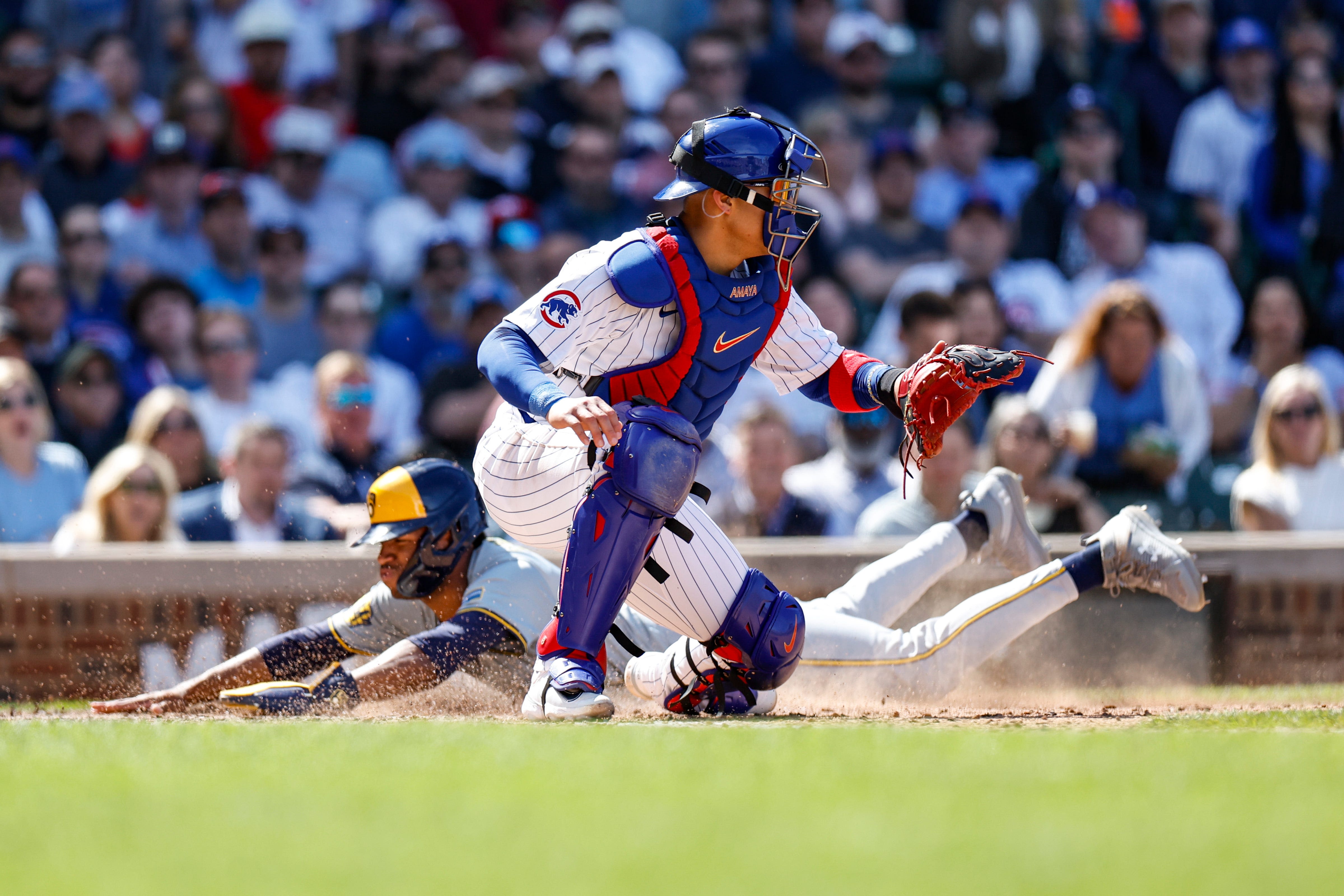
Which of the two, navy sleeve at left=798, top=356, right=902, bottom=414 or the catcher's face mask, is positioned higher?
the catcher's face mask

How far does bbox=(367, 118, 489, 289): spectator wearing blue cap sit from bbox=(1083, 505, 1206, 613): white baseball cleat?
4840 millimetres

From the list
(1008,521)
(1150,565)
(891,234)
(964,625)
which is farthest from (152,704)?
(891,234)

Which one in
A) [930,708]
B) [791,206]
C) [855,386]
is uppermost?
[791,206]

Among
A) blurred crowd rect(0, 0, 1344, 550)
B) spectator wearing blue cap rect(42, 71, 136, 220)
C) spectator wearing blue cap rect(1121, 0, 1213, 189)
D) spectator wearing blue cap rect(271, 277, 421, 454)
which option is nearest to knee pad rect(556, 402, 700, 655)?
blurred crowd rect(0, 0, 1344, 550)

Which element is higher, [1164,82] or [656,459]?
[1164,82]

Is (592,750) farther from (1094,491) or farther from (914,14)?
(914,14)

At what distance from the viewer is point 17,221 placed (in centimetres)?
839

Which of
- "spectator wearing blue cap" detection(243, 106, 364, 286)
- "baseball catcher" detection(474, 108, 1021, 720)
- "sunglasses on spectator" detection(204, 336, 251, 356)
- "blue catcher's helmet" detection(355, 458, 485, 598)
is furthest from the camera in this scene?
"spectator wearing blue cap" detection(243, 106, 364, 286)

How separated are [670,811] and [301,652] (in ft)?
7.72

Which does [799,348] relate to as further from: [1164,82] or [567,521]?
[1164,82]

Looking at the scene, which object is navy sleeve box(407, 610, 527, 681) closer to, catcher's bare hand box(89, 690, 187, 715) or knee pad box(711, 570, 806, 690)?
knee pad box(711, 570, 806, 690)

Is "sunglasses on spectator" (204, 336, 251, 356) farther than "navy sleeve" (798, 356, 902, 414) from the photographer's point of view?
Yes

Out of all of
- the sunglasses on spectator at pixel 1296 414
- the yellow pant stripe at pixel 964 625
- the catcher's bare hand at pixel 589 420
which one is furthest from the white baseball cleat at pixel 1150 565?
the sunglasses on spectator at pixel 1296 414

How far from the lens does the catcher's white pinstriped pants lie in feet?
14.2
